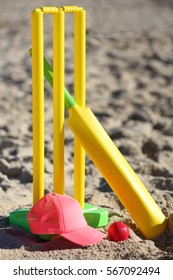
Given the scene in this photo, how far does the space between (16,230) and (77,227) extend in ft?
0.96

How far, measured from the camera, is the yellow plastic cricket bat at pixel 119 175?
3457 mm

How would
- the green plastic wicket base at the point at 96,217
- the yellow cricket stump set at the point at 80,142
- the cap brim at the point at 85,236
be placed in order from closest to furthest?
the cap brim at the point at 85,236 → the yellow cricket stump set at the point at 80,142 → the green plastic wicket base at the point at 96,217

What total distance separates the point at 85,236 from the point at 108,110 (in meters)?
1.93

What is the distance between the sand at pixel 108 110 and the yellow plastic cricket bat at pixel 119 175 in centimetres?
6

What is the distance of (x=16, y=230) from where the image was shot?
11.5ft

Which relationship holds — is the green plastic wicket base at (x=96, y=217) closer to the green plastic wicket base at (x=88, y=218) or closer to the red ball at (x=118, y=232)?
the green plastic wicket base at (x=88, y=218)

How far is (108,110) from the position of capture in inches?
204

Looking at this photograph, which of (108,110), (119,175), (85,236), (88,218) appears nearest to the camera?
(85,236)

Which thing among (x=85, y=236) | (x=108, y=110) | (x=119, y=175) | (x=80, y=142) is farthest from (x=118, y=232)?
(x=108, y=110)

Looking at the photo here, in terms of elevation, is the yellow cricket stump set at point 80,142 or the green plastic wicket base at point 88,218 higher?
the yellow cricket stump set at point 80,142

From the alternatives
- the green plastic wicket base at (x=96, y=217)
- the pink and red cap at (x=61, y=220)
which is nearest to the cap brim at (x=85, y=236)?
the pink and red cap at (x=61, y=220)

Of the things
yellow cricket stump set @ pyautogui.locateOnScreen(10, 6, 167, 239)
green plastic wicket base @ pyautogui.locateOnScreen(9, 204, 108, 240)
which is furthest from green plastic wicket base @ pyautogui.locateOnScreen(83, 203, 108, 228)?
yellow cricket stump set @ pyautogui.locateOnScreen(10, 6, 167, 239)

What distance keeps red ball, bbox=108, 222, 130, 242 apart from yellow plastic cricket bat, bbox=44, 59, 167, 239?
0.37ft

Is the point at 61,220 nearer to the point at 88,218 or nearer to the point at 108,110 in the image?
the point at 88,218
